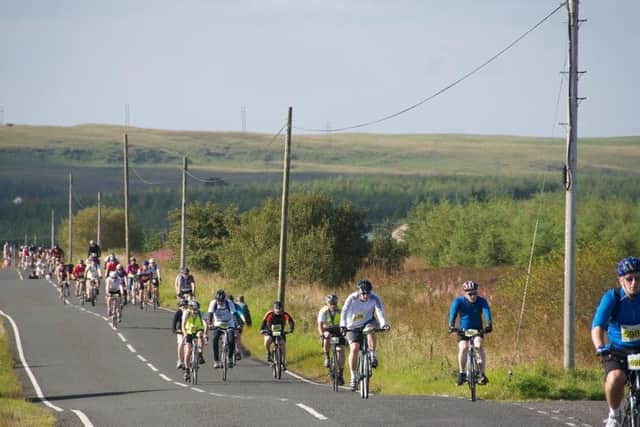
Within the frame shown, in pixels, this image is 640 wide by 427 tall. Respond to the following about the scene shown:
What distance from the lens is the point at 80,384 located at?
32719 millimetres

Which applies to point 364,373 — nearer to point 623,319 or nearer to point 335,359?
point 335,359

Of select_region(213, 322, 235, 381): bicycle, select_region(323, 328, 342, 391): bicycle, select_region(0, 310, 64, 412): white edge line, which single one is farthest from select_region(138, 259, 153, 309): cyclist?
select_region(323, 328, 342, 391): bicycle

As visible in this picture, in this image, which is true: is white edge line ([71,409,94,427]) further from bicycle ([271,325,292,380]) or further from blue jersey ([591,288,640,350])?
bicycle ([271,325,292,380])

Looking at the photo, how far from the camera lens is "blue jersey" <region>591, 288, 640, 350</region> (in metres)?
12.9

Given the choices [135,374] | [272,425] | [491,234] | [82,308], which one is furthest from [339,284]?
[272,425]

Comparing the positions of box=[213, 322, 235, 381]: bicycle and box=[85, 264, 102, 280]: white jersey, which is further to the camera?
box=[85, 264, 102, 280]: white jersey

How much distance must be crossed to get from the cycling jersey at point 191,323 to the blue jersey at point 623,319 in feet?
59.8

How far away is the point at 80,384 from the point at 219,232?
46.9 meters

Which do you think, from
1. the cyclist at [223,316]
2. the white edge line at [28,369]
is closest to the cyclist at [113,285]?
the white edge line at [28,369]

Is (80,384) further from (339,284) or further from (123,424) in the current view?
(339,284)

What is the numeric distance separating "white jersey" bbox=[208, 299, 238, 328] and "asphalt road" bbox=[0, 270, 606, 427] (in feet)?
4.69

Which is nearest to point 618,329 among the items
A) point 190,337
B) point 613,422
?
point 613,422

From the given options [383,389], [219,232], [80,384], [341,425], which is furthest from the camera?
[219,232]

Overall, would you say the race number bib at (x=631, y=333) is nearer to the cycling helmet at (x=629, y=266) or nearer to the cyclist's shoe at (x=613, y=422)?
the cycling helmet at (x=629, y=266)
